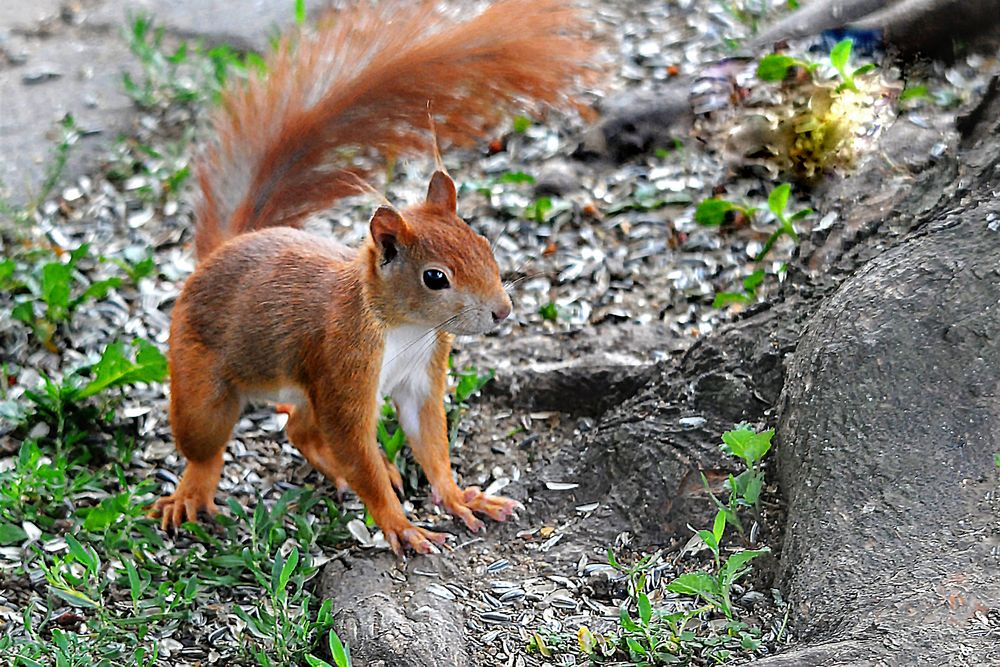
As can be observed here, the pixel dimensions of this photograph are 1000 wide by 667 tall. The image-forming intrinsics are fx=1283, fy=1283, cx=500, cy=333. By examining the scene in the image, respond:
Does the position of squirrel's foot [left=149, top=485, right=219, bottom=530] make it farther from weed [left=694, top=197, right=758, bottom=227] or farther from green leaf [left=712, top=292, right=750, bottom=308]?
weed [left=694, top=197, right=758, bottom=227]

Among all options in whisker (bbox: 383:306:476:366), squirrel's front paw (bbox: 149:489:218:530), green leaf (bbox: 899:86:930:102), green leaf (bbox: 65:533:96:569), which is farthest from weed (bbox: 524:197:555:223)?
green leaf (bbox: 65:533:96:569)

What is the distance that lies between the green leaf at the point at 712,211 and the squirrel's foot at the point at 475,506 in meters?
1.19

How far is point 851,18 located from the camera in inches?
168

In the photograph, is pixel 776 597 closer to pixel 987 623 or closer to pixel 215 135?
pixel 987 623

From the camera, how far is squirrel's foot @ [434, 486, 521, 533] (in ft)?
9.30

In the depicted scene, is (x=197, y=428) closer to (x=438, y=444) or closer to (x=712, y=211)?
(x=438, y=444)

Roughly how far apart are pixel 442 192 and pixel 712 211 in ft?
3.93

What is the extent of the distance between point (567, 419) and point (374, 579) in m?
0.76

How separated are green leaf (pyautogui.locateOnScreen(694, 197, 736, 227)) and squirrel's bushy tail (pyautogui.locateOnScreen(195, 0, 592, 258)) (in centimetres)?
94

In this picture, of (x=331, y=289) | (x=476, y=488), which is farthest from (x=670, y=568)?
(x=331, y=289)

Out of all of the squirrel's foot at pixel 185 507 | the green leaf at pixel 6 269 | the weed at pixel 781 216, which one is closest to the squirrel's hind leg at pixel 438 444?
the squirrel's foot at pixel 185 507

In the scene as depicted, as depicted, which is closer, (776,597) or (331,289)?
(776,597)

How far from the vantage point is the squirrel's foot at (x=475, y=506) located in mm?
2834

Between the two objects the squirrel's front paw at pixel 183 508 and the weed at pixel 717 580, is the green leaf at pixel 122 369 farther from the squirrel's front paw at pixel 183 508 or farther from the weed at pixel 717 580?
the weed at pixel 717 580
